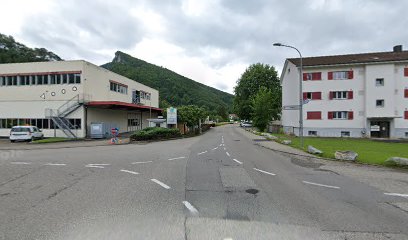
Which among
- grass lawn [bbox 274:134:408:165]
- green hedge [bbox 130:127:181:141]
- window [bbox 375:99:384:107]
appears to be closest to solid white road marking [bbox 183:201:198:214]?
grass lawn [bbox 274:134:408:165]

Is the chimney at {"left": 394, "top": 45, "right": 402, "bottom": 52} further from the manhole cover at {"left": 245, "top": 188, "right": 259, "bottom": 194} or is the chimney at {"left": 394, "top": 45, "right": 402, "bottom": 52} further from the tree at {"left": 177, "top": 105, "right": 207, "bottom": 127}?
the manhole cover at {"left": 245, "top": 188, "right": 259, "bottom": 194}

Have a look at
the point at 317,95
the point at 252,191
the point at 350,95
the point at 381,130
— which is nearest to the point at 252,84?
the point at 317,95

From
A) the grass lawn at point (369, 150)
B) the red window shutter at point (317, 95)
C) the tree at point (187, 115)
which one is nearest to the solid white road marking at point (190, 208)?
the grass lawn at point (369, 150)

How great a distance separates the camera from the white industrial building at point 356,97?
28.7 m

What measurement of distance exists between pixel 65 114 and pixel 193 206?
88.3 ft

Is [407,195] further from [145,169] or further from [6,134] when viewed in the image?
[6,134]

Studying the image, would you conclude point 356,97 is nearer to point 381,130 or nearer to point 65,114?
point 381,130

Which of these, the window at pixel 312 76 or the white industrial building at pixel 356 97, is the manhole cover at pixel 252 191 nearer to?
the white industrial building at pixel 356 97

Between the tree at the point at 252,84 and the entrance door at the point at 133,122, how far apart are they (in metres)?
22.8

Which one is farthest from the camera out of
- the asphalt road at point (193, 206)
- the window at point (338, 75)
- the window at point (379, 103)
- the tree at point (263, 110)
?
the tree at point (263, 110)

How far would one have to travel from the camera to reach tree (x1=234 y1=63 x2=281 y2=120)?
50000 millimetres

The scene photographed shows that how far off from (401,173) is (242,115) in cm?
4205

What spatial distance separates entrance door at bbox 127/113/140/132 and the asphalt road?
94.7 feet

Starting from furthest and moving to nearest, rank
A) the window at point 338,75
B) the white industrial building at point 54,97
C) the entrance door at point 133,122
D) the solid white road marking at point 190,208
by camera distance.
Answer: the entrance door at point 133,122
the window at point 338,75
the white industrial building at point 54,97
the solid white road marking at point 190,208
